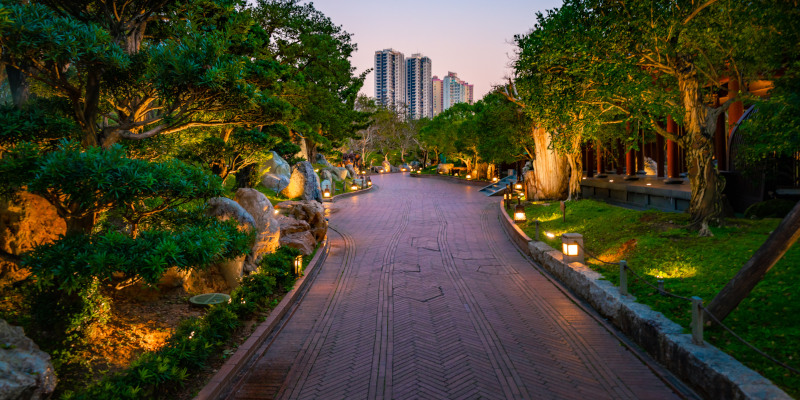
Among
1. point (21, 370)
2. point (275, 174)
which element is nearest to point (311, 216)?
point (275, 174)

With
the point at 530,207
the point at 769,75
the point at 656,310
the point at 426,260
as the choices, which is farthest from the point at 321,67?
the point at 656,310

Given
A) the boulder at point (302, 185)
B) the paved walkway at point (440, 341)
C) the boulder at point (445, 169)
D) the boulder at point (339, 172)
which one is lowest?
the paved walkway at point (440, 341)

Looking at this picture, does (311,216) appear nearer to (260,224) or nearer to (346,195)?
(260,224)

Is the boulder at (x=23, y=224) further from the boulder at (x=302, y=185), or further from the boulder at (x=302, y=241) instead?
the boulder at (x=302, y=185)

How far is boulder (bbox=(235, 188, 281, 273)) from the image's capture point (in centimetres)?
1323

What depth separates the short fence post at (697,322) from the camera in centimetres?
601

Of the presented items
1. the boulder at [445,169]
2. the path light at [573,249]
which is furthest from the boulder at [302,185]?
the boulder at [445,169]

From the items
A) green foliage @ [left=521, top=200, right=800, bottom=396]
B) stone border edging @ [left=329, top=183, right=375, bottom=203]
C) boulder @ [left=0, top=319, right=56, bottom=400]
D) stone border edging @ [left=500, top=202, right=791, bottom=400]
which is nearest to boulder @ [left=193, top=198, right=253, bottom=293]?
boulder @ [left=0, top=319, right=56, bottom=400]

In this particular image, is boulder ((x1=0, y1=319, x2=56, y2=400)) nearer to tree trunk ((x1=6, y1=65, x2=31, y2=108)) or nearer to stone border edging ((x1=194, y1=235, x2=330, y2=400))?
stone border edging ((x1=194, y1=235, x2=330, y2=400))

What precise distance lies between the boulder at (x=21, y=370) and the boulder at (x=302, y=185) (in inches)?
844

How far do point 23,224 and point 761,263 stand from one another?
11509mm

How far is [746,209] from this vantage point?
13492 millimetres

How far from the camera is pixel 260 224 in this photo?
44.0 feet

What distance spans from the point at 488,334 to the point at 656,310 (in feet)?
9.26
